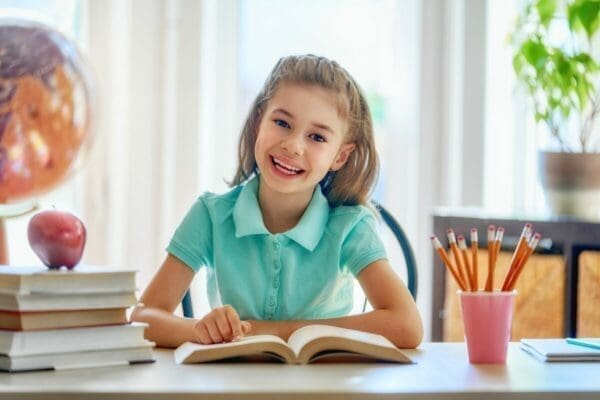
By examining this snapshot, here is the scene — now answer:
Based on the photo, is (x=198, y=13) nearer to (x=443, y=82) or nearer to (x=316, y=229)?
(x=443, y=82)

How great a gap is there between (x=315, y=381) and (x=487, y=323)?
0.30 metres

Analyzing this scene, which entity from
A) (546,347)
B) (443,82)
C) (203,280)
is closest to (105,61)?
(203,280)

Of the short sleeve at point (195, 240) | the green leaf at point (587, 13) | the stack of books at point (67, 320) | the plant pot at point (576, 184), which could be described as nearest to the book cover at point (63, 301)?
the stack of books at point (67, 320)

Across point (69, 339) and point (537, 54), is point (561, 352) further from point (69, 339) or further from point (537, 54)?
point (537, 54)

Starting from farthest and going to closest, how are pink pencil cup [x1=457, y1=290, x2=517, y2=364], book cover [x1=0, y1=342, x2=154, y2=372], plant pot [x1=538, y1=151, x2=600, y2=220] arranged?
1. plant pot [x1=538, y1=151, x2=600, y2=220]
2. pink pencil cup [x1=457, y1=290, x2=517, y2=364]
3. book cover [x1=0, y1=342, x2=154, y2=372]

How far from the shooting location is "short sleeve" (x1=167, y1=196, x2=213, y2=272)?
184 cm

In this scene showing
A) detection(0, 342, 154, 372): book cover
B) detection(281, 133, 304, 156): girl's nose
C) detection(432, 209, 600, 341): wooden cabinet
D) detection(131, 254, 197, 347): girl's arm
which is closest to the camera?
detection(0, 342, 154, 372): book cover

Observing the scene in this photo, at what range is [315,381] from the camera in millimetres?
1304

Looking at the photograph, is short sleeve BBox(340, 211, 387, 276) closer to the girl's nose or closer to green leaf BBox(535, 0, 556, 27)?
the girl's nose

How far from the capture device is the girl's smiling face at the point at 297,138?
1800 millimetres

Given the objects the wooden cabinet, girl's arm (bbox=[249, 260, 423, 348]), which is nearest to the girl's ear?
girl's arm (bbox=[249, 260, 423, 348])

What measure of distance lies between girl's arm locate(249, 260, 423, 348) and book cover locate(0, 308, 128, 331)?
266 millimetres

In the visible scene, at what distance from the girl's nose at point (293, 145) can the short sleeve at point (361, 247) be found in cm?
17

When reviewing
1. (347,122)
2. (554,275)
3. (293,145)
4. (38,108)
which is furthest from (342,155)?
(554,275)
